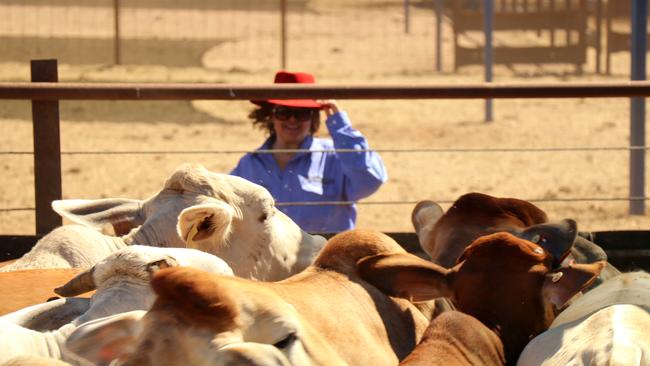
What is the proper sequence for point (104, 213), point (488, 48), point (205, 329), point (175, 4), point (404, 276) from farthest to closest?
point (175, 4) < point (488, 48) < point (104, 213) < point (404, 276) < point (205, 329)

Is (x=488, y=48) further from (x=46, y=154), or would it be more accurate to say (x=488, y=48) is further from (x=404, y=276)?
(x=404, y=276)

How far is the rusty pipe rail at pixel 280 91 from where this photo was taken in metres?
5.30

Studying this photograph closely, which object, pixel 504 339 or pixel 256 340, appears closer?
pixel 256 340

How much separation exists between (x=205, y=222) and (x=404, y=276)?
962 mm

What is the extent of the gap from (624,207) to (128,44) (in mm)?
14051

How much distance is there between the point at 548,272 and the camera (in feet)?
10.3

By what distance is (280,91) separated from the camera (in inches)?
209

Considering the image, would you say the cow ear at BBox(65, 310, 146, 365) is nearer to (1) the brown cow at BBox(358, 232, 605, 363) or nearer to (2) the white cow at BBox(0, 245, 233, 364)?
(2) the white cow at BBox(0, 245, 233, 364)

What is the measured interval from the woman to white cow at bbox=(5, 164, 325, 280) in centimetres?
168

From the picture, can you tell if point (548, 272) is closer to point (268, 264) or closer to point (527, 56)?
point (268, 264)

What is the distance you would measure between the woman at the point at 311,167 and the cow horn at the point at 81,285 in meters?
2.72

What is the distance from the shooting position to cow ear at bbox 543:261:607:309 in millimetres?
3127

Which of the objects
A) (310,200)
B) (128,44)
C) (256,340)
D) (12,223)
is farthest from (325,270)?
(128,44)

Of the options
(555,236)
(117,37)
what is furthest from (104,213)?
(117,37)
